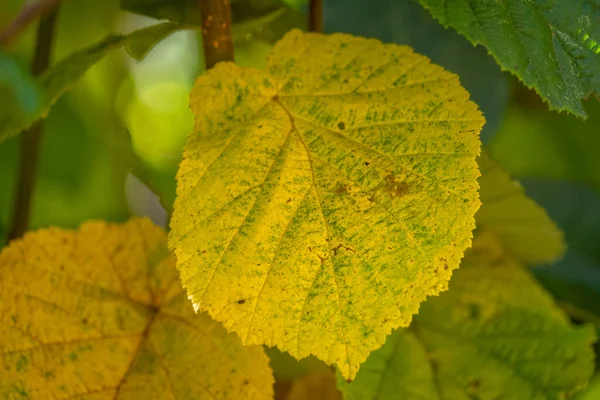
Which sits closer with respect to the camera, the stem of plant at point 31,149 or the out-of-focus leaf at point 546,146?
the stem of plant at point 31,149

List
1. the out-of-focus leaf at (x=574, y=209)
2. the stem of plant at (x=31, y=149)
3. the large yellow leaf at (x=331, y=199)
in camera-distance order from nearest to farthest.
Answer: the large yellow leaf at (x=331, y=199) < the stem of plant at (x=31, y=149) < the out-of-focus leaf at (x=574, y=209)

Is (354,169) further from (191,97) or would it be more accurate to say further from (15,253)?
(15,253)

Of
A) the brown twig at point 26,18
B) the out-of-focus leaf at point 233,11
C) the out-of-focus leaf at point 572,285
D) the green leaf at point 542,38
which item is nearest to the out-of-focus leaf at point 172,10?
the out-of-focus leaf at point 233,11

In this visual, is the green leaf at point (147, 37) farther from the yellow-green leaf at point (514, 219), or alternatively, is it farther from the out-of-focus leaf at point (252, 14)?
the yellow-green leaf at point (514, 219)

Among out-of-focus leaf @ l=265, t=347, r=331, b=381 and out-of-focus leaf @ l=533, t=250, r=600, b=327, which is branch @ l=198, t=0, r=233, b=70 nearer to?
out-of-focus leaf @ l=265, t=347, r=331, b=381

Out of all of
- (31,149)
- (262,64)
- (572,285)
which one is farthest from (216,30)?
(572,285)

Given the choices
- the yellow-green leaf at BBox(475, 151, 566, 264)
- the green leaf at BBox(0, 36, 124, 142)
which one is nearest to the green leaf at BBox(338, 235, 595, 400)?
the yellow-green leaf at BBox(475, 151, 566, 264)
